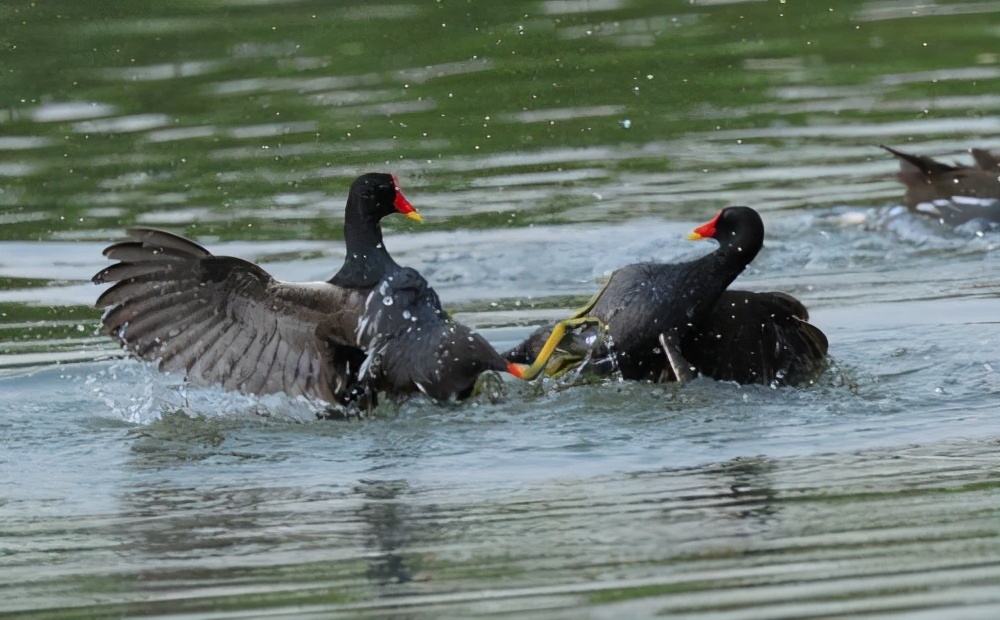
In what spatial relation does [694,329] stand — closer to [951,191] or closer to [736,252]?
[736,252]

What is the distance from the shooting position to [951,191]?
10.1m

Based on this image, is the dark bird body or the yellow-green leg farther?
the yellow-green leg

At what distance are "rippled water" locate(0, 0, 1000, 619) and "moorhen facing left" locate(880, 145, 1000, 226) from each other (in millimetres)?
151

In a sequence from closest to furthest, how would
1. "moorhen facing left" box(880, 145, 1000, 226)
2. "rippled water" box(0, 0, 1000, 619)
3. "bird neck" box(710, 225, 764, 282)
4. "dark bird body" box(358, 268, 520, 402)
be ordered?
"rippled water" box(0, 0, 1000, 619)
"dark bird body" box(358, 268, 520, 402)
"bird neck" box(710, 225, 764, 282)
"moorhen facing left" box(880, 145, 1000, 226)

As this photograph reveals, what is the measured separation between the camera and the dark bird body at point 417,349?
6758mm

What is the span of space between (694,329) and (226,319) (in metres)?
1.79

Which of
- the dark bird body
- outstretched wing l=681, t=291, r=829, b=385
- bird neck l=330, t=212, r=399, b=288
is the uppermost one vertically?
bird neck l=330, t=212, r=399, b=288

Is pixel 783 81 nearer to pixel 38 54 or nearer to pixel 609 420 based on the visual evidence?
pixel 38 54

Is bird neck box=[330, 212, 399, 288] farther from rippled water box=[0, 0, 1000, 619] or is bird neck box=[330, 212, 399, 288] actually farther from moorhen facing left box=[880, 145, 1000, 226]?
moorhen facing left box=[880, 145, 1000, 226]

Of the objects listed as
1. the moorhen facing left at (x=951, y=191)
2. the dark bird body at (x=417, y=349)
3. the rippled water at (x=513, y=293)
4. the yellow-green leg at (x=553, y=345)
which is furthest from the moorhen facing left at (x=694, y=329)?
the moorhen facing left at (x=951, y=191)

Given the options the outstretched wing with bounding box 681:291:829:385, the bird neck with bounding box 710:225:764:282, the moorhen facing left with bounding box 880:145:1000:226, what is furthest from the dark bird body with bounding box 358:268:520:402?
the moorhen facing left with bounding box 880:145:1000:226

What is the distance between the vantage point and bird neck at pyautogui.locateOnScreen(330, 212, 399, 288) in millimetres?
7090

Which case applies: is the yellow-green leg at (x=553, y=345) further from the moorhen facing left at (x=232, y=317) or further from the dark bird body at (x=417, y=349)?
the moorhen facing left at (x=232, y=317)

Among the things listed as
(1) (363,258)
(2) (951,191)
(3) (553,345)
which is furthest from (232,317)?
(2) (951,191)
